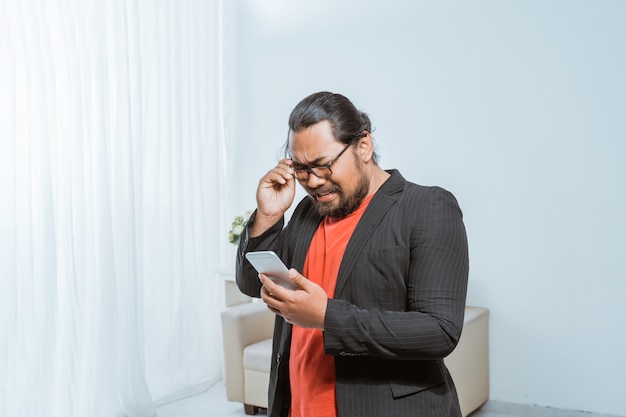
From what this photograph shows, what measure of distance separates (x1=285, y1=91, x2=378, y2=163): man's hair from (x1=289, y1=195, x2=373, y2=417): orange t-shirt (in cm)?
17

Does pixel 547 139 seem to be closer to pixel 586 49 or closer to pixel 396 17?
pixel 586 49

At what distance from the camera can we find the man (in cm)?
134

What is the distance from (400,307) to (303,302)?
234 millimetres

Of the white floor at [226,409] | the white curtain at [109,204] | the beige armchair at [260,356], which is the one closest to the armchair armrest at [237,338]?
the beige armchair at [260,356]

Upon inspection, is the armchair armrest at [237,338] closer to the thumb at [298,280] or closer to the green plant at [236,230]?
the green plant at [236,230]

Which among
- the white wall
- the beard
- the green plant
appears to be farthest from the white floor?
the beard

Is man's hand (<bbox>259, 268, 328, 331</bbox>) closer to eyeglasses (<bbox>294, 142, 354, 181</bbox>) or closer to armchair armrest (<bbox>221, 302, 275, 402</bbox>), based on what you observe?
eyeglasses (<bbox>294, 142, 354, 181</bbox>)

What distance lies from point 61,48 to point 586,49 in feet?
8.81

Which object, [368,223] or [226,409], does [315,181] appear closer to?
[368,223]

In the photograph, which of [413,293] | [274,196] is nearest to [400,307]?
[413,293]

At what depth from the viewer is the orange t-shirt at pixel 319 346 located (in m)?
1.47

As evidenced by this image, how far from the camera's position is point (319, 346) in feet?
4.91

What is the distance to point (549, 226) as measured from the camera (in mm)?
3527

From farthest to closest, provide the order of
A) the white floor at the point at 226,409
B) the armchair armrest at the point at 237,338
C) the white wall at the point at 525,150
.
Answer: the armchair armrest at the point at 237,338, the white floor at the point at 226,409, the white wall at the point at 525,150
